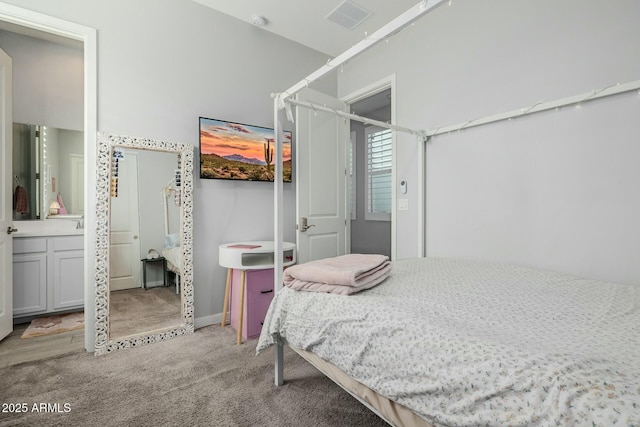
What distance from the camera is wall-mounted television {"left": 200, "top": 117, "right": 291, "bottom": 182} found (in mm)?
2673

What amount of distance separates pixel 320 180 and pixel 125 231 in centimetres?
176

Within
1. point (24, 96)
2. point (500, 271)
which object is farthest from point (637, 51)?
point (24, 96)

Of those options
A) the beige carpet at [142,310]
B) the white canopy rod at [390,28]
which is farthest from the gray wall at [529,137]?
the beige carpet at [142,310]

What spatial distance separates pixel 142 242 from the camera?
244 centimetres

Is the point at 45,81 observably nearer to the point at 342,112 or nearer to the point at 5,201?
the point at 5,201

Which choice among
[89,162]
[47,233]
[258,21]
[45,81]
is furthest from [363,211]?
[45,81]

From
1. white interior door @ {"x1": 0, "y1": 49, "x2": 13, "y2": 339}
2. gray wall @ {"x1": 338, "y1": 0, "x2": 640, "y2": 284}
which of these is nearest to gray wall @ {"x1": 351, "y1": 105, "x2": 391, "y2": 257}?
gray wall @ {"x1": 338, "y1": 0, "x2": 640, "y2": 284}

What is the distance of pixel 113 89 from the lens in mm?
2299

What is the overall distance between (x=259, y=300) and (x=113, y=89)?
1.97 meters

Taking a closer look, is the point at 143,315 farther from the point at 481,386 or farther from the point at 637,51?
the point at 637,51

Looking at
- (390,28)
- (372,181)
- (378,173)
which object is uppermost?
(390,28)

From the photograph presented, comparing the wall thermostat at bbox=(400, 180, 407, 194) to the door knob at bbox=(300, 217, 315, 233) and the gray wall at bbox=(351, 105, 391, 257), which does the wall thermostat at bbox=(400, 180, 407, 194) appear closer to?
the door knob at bbox=(300, 217, 315, 233)

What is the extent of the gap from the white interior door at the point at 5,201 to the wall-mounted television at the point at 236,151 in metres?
1.47

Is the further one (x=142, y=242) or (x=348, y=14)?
(x=348, y=14)
